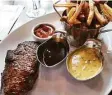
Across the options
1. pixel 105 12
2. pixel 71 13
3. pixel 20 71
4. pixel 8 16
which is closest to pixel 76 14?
pixel 71 13

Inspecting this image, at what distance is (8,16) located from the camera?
143cm

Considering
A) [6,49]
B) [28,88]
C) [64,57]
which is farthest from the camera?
[6,49]

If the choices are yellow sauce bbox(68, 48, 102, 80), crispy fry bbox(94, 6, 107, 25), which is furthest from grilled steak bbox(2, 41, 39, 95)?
crispy fry bbox(94, 6, 107, 25)

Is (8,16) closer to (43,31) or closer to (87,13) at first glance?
(43,31)

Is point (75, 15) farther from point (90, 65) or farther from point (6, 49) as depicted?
point (6, 49)

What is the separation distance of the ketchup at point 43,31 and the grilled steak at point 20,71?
125 millimetres

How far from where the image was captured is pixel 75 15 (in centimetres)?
98

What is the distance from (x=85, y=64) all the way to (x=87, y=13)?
255mm

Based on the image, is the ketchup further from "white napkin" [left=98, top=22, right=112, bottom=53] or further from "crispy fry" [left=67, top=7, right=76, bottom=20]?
"white napkin" [left=98, top=22, right=112, bottom=53]

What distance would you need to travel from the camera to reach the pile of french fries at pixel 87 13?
979 millimetres

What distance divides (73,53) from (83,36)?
0.33 feet

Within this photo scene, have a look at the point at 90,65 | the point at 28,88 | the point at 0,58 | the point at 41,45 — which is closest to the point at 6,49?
the point at 0,58

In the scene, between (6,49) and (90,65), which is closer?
(90,65)

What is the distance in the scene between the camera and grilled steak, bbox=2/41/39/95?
810 millimetres
